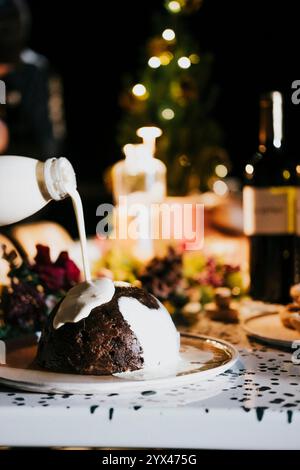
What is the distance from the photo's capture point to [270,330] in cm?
111

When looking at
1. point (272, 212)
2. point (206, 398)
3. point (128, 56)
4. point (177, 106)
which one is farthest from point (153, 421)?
point (128, 56)

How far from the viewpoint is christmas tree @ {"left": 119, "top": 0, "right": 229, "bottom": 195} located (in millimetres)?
2305

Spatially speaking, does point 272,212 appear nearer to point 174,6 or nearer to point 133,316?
point 133,316

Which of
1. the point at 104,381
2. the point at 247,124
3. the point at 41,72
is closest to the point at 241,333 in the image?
the point at 104,381

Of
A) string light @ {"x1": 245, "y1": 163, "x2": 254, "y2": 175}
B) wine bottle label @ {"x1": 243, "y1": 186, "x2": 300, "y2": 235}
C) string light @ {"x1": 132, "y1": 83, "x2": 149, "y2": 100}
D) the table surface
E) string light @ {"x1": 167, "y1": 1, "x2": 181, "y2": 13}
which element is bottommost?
the table surface

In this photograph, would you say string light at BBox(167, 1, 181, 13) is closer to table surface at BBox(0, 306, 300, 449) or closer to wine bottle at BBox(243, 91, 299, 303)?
wine bottle at BBox(243, 91, 299, 303)

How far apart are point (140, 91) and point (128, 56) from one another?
249 centimetres

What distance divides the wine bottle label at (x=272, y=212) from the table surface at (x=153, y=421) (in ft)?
2.07

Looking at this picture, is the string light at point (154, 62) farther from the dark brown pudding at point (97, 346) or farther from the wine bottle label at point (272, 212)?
the dark brown pudding at point (97, 346)

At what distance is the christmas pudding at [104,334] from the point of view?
0.84 m

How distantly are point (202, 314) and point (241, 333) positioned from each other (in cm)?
24

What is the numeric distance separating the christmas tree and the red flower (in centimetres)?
106

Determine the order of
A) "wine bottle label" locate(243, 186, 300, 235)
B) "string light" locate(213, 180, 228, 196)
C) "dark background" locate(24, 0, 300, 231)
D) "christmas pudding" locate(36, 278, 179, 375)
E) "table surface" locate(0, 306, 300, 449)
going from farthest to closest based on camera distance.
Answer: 1. "dark background" locate(24, 0, 300, 231)
2. "string light" locate(213, 180, 228, 196)
3. "wine bottle label" locate(243, 186, 300, 235)
4. "christmas pudding" locate(36, 278, 179, 375)
5. "table surface" locate(0, 306, 300, 449)

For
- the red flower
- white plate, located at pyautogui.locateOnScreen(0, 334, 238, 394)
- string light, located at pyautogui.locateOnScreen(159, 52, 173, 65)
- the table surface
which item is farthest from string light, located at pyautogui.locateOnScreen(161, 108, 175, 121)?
the table surface
